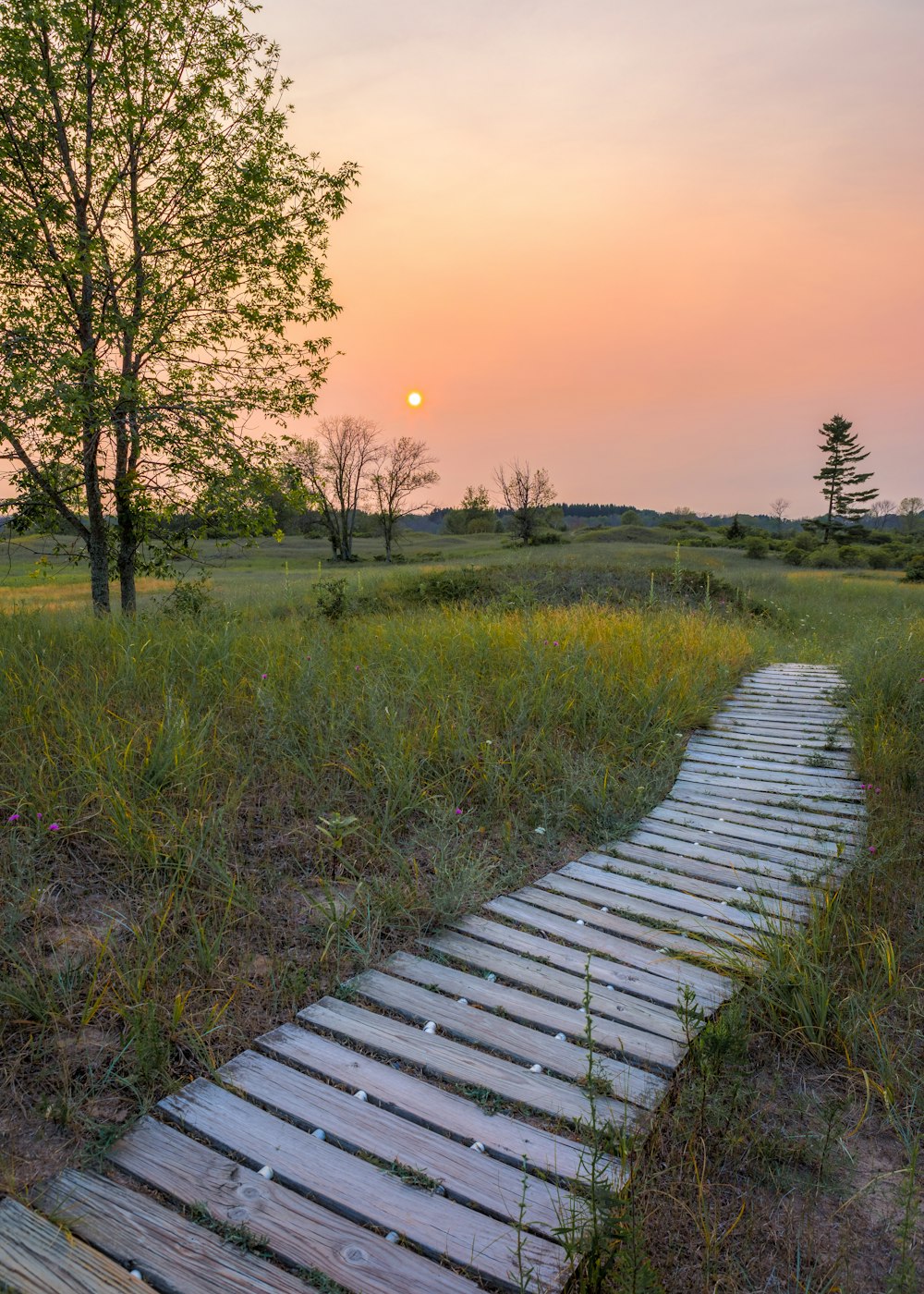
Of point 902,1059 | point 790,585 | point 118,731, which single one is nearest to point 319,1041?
point 902,1059

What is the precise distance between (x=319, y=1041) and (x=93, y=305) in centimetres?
1036

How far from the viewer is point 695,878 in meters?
4.16

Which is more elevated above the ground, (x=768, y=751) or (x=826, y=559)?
(x=826, y=559)

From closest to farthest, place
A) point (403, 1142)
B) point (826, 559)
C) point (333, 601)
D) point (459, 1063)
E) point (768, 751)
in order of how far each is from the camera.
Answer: point (403, 1142) → point (459, 1063) → point (768, 751) → point (333, 601) → point (826, 559)

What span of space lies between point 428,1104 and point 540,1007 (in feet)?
2.26

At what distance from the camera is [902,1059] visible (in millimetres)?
2736

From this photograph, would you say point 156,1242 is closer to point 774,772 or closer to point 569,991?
point 569,991

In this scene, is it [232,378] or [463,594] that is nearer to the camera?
[232,378]

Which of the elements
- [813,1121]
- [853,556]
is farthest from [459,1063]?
[853,556]

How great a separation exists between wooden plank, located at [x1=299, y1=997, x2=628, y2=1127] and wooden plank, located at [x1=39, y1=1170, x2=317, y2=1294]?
2.68ft

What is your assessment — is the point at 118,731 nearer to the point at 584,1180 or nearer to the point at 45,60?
the point at 584,1180

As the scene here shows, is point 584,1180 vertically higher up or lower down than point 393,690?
lower down

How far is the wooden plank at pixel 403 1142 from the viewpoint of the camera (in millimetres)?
2047

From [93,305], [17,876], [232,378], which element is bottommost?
[17,876]
